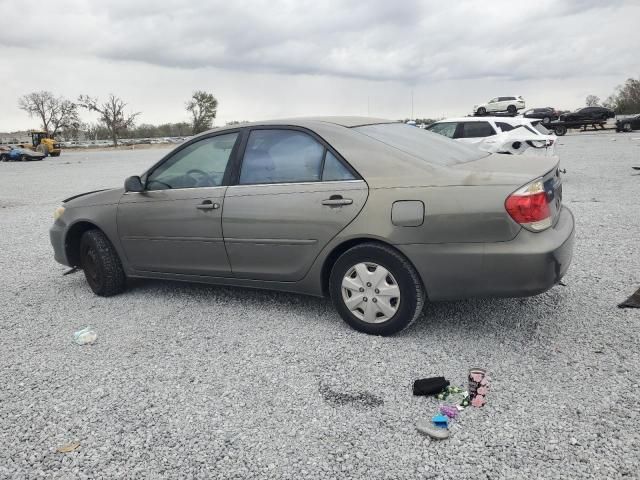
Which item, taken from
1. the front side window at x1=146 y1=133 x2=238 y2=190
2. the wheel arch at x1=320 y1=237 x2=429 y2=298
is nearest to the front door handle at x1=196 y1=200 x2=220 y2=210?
the front side window at x1=146 y1=133 x2=238 y2=190

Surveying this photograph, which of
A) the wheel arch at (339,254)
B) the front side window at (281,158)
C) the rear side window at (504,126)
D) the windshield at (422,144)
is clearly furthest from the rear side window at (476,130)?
the wheel arch at (339,254)

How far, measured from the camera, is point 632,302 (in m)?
4.27

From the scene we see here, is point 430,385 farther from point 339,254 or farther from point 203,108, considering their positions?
point 203,108

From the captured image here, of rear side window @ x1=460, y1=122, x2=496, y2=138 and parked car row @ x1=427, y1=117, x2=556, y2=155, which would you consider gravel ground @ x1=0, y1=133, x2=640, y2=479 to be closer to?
parked car row @ x1=427, y1=117, x2=556, y2=155

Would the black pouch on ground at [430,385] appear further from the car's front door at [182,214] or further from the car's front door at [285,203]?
the car's front door at [182,214]

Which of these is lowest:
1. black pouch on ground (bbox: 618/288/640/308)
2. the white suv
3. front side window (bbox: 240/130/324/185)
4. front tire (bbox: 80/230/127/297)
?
black pouch on ground (bbox: 618/288/640/308)

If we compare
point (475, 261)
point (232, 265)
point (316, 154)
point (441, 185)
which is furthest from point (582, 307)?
point (232, 265)

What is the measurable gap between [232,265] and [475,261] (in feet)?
6.43

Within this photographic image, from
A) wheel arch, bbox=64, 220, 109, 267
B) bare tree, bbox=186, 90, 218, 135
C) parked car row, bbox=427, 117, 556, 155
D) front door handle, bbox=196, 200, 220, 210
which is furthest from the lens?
bare tree, bbox=186, 90, 218, 135

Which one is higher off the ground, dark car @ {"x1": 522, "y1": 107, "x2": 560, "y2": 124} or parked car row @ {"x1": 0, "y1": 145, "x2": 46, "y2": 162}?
dark car @ {"x1": 522, "y1": 107, "x2": 560, "y2": 124}

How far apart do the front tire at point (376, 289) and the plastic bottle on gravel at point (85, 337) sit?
1898 mm

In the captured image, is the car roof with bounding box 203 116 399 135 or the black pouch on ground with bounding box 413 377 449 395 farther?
the car roof with bounding box 203 116 399 135

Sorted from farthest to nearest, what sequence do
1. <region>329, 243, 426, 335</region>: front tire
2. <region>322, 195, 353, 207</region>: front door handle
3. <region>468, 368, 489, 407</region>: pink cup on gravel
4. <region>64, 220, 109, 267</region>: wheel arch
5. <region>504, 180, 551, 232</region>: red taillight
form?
<region>64, 220, 109, 267</region>: wheel arch
<region>322, 195, 353, 207</region>: front door handle
<region>329, 243, 426, 335</region>: front tire
<region>504, 180, 551, 232</region>: red taillight
<region>468, 368, 489, 407</region>: pink cup on gravel

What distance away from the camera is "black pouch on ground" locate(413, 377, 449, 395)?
307cm
